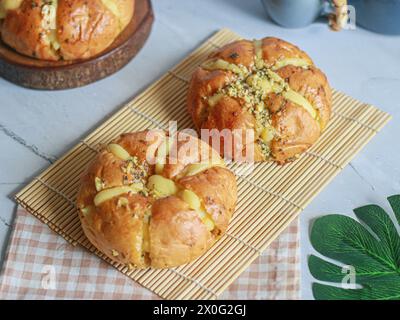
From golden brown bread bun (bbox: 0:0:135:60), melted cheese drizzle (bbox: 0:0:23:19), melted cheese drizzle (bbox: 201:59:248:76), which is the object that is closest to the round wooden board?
golden brown bread bun (bbox: 0:0:135:60)

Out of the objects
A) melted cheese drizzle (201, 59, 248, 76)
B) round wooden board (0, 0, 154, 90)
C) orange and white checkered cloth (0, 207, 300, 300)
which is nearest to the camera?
orange and white checkered cloth (0, 207, 300, 300)

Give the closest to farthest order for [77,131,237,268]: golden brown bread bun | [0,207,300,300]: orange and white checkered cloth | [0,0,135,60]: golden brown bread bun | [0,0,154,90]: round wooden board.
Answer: [77,131,237,268]: golden brown bread bun → [0,207,300,300]: orange and white checkered cloth → [0,0,135,60]: golden brown bread bun → [0,0,154,90]: round wooden board

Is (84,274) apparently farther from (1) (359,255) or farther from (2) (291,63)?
(2) (291,63)

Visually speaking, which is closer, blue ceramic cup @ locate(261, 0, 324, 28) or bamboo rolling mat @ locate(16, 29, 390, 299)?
bamboo rolling mat @ locate(16, 29, 390, 299)

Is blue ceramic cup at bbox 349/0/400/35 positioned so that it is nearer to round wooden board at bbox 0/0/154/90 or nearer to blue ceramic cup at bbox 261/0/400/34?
blue ceramic cup at bbox 261/0/400/34

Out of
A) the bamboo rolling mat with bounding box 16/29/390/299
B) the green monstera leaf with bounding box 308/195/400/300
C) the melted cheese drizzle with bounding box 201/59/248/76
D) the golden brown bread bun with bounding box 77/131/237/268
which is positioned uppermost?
the melted cheese drizzle with bounding box 201/59/248/76

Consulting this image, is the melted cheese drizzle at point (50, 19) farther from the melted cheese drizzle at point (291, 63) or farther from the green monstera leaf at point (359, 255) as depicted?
the green monstera leaf at point (359, 255)

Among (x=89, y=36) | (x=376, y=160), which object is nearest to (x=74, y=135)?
(x=89, y=36)
